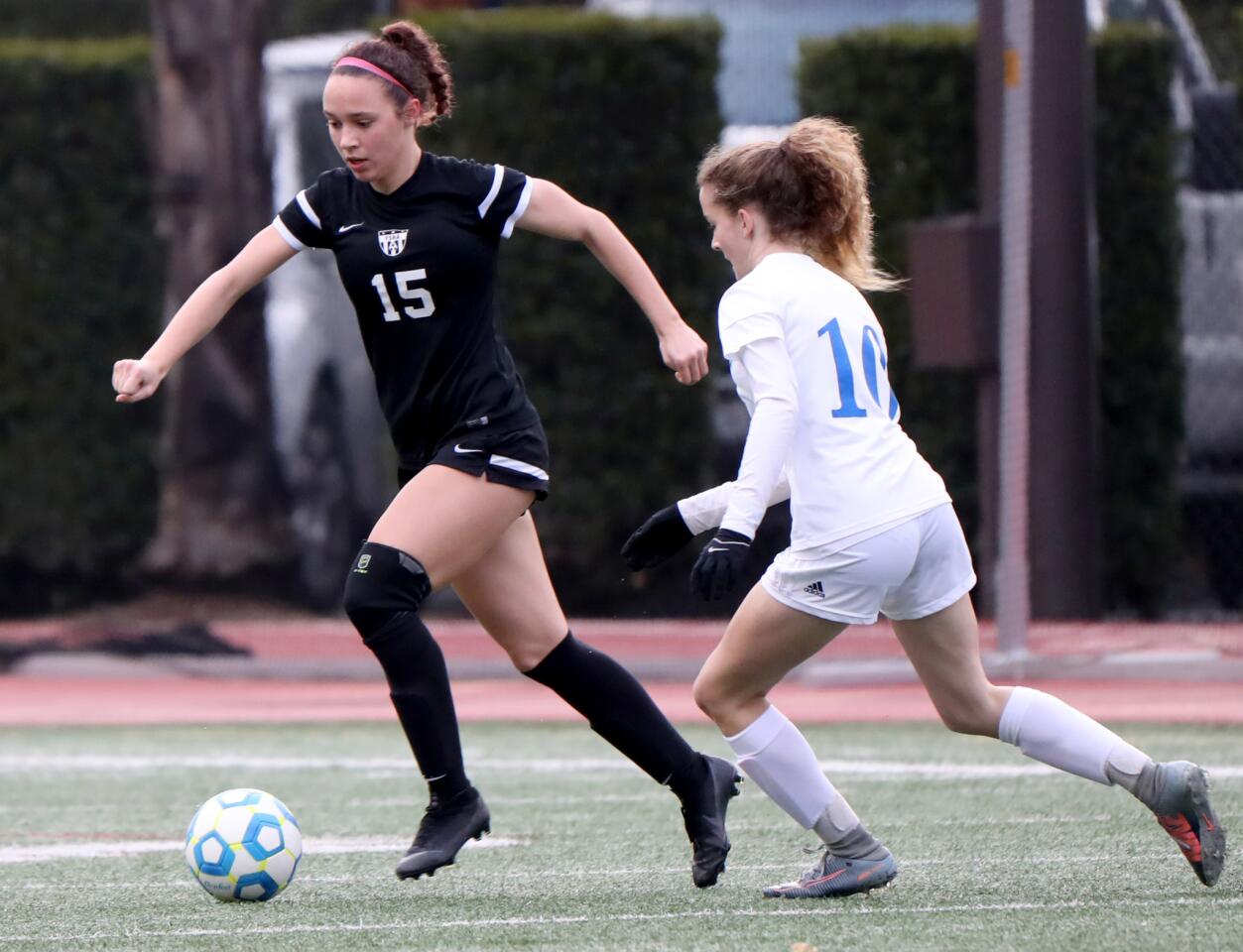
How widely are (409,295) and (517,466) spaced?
17.7 inches

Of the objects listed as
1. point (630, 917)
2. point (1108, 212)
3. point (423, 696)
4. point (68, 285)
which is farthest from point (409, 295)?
point (68, 285)

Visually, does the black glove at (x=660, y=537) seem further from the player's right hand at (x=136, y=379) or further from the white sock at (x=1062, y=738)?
the player's right hand at (x=136, y=379)

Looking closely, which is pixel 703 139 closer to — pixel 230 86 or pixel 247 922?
pixel 230 86

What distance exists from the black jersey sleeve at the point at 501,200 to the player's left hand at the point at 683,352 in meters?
0.45

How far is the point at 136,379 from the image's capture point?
17.5 ft

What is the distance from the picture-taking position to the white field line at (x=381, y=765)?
855 cm

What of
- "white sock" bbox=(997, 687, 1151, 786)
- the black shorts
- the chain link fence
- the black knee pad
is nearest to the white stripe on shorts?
the black shorts

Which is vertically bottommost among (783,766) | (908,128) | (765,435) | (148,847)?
(148,847)

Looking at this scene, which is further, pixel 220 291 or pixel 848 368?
pixel 220 291

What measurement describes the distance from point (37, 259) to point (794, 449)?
454 inches

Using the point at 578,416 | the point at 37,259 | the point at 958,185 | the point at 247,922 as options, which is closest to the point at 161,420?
the point at 37,259

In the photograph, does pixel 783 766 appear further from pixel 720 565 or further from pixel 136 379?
pixel 136 379

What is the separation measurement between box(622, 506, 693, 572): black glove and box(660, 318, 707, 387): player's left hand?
11.8 inches

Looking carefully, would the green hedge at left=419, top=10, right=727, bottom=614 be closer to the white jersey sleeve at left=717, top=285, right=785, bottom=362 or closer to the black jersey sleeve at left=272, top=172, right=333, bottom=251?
the black jersey sleeve at left=272, top=172, right=333, bottom=251
